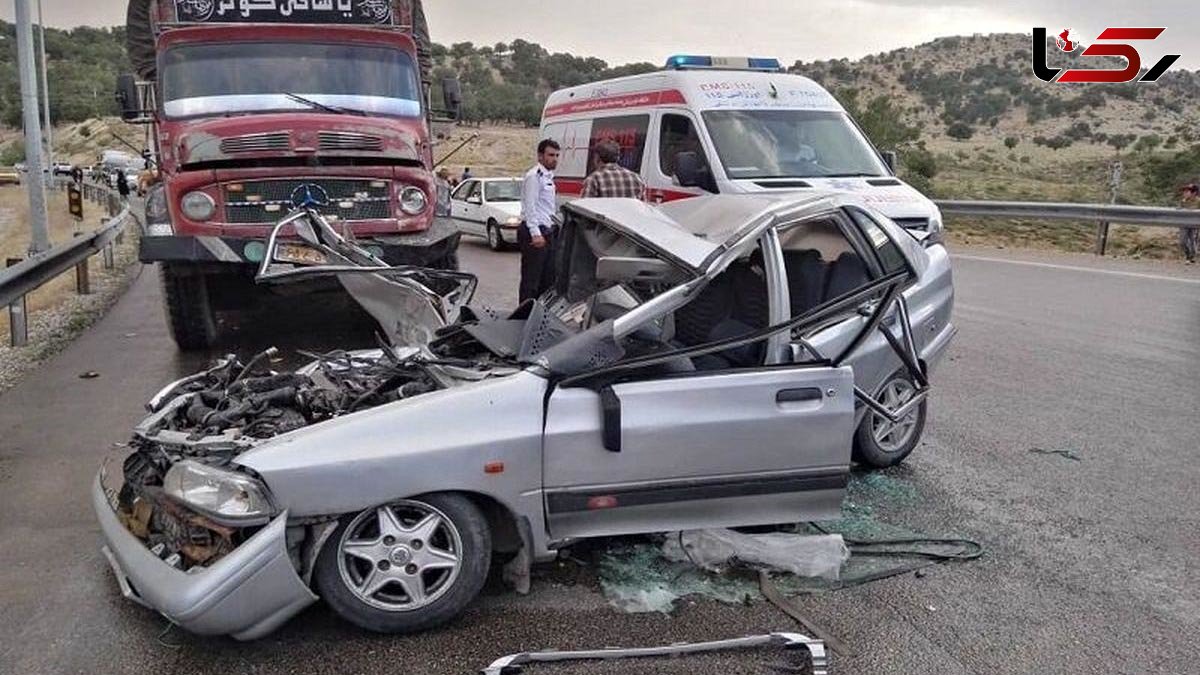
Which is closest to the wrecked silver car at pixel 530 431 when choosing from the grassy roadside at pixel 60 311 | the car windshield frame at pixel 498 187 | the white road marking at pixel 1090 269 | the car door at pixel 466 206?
the grassy roadside at pixel 60 311

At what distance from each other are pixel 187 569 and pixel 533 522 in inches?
48.4

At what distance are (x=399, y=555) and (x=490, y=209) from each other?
1558 cm

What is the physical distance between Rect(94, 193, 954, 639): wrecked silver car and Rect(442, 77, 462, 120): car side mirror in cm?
546

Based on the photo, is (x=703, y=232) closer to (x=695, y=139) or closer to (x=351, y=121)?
(x=351, y=121)

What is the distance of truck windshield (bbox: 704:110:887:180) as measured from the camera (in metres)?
10.2

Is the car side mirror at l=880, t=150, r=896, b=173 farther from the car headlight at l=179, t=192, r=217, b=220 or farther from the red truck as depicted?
the car headlight at l=179, t=192, r=217, b=220

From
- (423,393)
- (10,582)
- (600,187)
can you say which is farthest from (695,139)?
(10,582)

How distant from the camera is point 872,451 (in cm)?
545

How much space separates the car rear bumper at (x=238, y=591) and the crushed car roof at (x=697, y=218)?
1.86 metres

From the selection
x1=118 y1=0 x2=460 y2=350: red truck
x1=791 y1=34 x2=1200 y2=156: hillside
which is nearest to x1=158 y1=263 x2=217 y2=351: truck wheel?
x1=118 y1=0 x2=460 y2=350: red truck

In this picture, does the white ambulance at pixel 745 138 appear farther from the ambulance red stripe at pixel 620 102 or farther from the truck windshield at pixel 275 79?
the truck windshield at pixel 275 79

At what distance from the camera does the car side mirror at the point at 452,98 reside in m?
10.1

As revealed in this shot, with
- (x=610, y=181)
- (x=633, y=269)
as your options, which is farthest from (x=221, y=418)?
(x=610, y=181)

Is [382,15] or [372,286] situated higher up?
[382,15]
